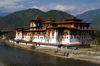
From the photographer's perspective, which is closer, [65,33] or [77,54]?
[77,54]

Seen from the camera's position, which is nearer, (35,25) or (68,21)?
(68,21)

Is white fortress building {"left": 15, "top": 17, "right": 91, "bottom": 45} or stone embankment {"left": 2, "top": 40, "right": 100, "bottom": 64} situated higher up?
white fortress building {"left": 15, "top": 17, "right": 91, "bottom": 45}

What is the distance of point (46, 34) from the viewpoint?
78.2 meters

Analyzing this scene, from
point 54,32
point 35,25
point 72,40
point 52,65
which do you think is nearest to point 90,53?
point 52,65

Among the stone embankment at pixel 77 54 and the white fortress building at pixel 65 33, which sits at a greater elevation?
the white fortress building at pixel 65 33

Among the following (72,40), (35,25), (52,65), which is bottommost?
(52,65)

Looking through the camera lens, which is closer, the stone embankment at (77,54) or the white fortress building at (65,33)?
the stone embankment at (77,54)

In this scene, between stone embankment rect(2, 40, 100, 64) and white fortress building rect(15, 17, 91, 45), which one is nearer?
stone embankment rect(2, 40, 100, 64)

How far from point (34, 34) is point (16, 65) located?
48679mm

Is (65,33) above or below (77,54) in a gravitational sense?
above

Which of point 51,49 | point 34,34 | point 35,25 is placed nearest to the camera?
point 51,49

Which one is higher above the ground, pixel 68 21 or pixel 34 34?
pixel 68 21

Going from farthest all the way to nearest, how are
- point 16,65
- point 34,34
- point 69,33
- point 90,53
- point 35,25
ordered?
point 35,25 < point 34,34 < point 69,33 < point 90,53 < point 16,65

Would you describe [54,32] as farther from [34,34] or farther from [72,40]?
[34,34]
